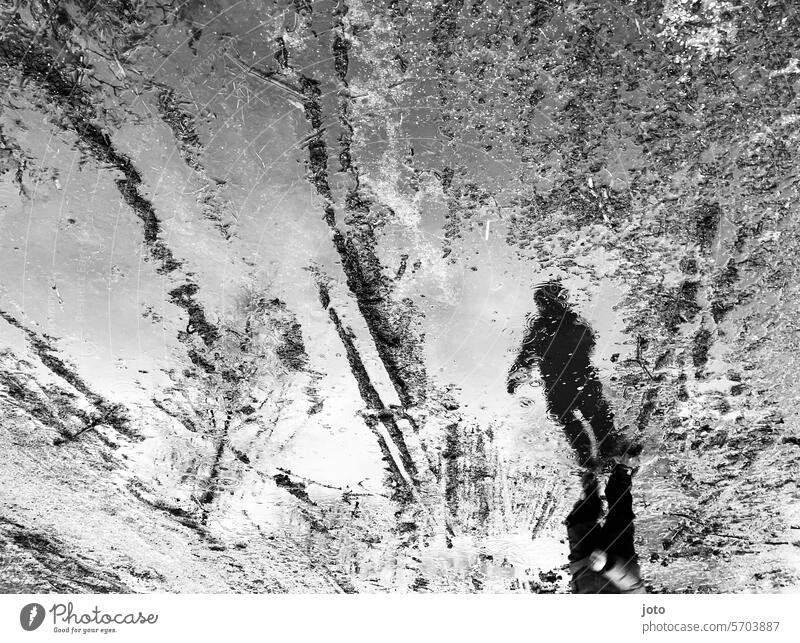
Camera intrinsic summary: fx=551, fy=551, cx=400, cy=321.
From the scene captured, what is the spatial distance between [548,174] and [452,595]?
111cm

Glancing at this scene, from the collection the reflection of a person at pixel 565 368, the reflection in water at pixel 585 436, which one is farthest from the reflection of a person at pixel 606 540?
the reflection of a person at pixel 565 368

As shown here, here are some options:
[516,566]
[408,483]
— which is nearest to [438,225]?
[408,483]

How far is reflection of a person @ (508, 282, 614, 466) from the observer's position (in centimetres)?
97

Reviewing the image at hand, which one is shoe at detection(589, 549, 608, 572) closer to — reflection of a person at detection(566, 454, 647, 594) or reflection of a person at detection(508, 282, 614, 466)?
reflection of a person at detection(566, 454, 647, 594)

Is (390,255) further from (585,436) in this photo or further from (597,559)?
(597,559)

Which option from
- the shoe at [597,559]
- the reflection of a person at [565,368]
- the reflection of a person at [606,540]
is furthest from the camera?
the shoe at [597,559]

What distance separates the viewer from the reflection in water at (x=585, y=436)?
3.24ft

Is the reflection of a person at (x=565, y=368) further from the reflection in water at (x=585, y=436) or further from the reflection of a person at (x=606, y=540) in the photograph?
the reflection of a person at (x=606, y=540)

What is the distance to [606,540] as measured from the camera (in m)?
1.31

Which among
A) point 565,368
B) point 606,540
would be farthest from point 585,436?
point 606,540

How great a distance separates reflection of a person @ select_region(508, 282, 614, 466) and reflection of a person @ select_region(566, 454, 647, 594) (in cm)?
13

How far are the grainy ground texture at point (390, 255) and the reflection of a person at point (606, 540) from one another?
4cm

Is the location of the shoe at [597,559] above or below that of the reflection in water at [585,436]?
below

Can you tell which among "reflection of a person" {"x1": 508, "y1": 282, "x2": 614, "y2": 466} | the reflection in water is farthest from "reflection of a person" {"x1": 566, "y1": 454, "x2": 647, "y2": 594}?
"reflection of a person" {"x1": 508, "y1": 282, "x2": 614, "y2": 466}
